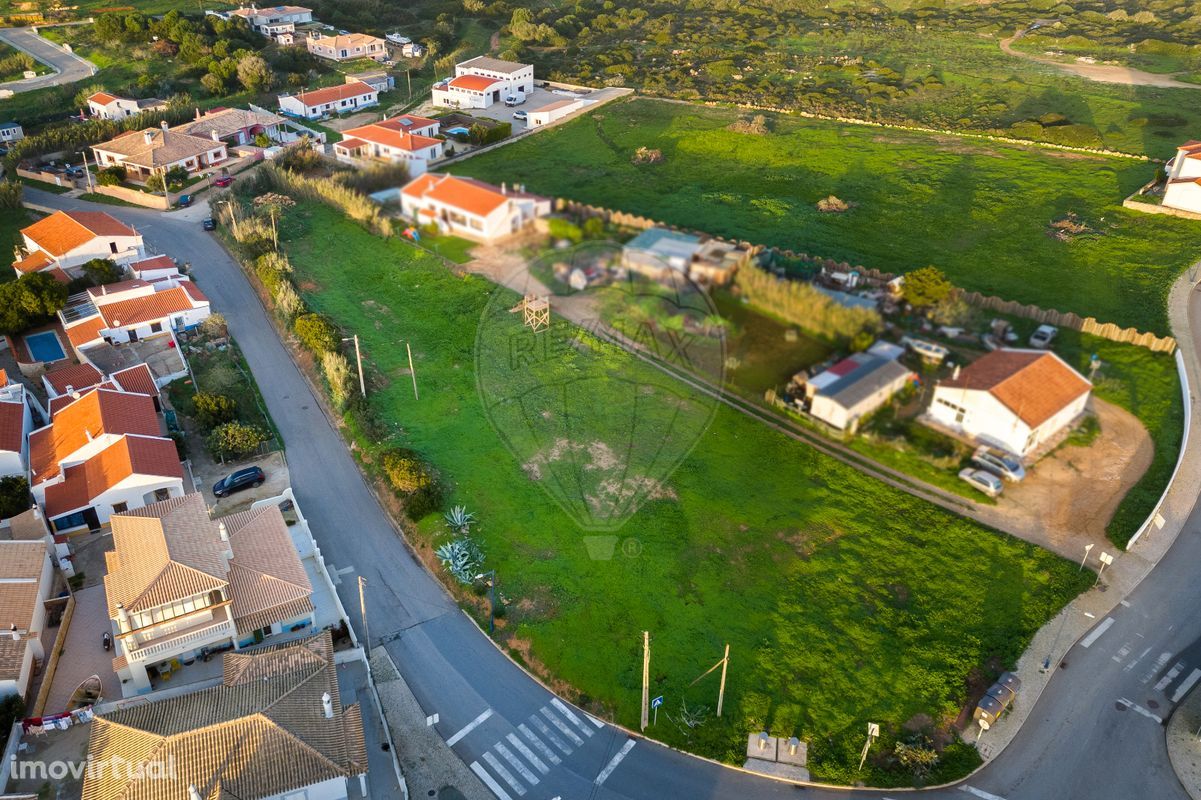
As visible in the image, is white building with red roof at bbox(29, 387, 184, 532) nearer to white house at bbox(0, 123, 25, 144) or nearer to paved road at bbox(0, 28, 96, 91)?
white house at bbox(0, 123, 25, 144)

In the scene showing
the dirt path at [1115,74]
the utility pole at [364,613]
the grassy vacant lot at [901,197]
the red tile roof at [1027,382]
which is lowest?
the utility pole at [364,613]

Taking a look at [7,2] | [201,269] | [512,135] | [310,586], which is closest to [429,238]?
[310,586]

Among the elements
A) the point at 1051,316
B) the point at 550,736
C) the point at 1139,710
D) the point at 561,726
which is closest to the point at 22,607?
the point at 550,736

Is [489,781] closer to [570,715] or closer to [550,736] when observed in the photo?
[550,736]

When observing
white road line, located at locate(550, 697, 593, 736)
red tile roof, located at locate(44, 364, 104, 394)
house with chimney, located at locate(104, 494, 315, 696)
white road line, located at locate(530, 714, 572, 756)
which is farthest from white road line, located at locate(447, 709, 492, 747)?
red tile roof, located at locate(44, 364, 104, 394)

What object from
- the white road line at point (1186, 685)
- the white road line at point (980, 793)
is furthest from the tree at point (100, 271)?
the white road line at point (1186, 685)

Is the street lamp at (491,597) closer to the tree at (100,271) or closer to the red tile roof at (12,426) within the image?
the red tile roof at (12,426)
